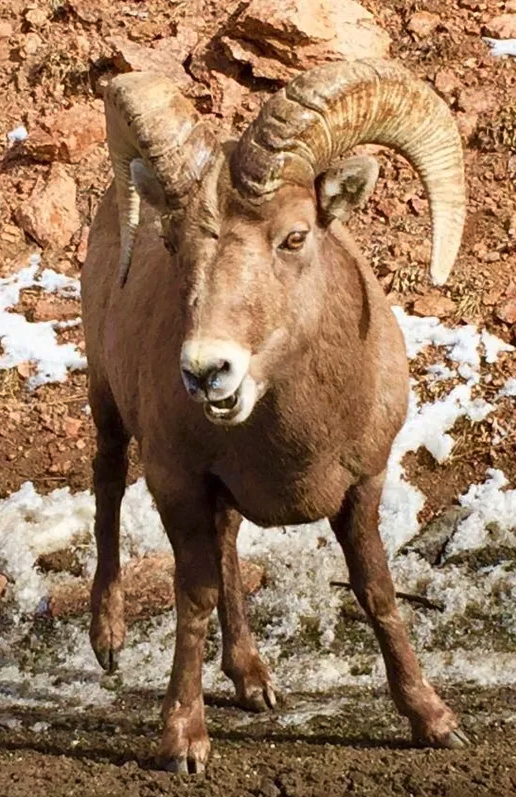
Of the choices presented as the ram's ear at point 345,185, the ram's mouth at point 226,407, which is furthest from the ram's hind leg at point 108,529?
the ram's mouth at point 226,407

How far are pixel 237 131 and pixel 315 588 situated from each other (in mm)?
5627

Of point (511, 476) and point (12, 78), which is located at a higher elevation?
point (12, 78)

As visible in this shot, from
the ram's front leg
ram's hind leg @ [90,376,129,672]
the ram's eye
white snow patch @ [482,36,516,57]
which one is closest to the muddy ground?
the ram's front leg

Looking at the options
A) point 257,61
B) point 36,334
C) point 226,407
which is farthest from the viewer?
point 257,61

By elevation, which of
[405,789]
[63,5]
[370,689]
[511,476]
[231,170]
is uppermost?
[63,5]

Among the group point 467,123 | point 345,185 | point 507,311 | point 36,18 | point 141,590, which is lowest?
point 141,590

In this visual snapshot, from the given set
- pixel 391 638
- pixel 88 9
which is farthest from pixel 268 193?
pixel 88 9

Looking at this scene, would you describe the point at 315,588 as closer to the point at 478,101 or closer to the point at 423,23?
the point at 478,101

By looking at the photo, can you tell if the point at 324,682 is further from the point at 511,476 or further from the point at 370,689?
the point at 511,476

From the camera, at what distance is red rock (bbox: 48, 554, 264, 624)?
878 cm

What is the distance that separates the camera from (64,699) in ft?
25.6

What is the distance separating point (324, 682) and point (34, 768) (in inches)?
80.2

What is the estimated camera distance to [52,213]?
12438 millimetres

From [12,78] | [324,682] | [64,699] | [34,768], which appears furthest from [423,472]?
[12,78]
